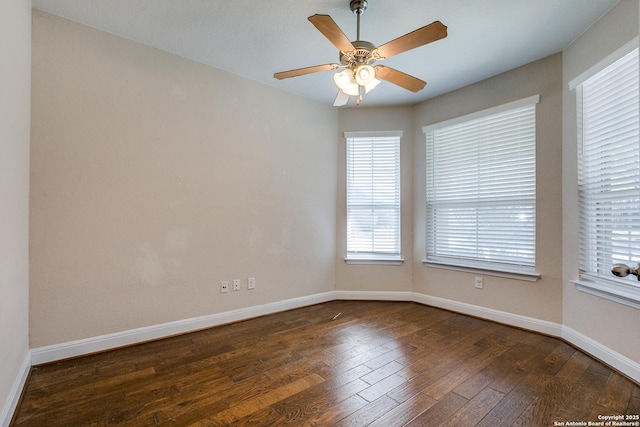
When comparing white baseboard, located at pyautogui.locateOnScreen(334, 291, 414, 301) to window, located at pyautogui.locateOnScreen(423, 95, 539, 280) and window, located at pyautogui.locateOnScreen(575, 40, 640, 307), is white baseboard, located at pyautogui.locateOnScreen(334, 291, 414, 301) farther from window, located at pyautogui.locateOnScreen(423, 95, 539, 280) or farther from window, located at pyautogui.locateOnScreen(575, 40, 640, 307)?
window, located at pyautogui.locateOnScreen(575, 40, 640, 307)

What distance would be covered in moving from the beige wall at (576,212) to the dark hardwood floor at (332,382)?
0.25 m

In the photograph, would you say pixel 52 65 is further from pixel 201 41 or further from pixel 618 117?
pixel 618 117

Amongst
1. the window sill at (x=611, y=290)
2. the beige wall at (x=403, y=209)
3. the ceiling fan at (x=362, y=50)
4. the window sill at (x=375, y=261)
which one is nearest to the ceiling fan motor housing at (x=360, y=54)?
the ceiling fan at (x=362, y=50)

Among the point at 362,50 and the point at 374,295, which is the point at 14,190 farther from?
the point at 374,295

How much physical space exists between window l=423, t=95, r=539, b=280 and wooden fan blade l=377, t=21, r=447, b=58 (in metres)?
1.86

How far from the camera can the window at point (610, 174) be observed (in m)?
2.13

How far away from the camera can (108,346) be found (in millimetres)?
2506

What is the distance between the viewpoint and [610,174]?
91.5 inches

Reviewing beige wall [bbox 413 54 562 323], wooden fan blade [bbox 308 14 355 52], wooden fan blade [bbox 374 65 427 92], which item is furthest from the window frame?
wooden fan blade [bbox 308 14 355 52]

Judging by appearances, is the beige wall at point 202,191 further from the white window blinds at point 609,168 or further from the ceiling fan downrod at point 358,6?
the ceiling fan downrod at point 358,6

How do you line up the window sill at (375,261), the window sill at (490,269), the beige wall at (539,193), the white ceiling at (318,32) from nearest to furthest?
the white ceiling at (318,32) → the beige wall at (539,193) → the window sill at (490,269) → the window sill at (375,261)

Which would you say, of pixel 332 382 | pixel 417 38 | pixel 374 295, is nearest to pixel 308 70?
pixel 417 38

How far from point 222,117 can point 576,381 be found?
359 cm

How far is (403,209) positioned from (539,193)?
149cm
